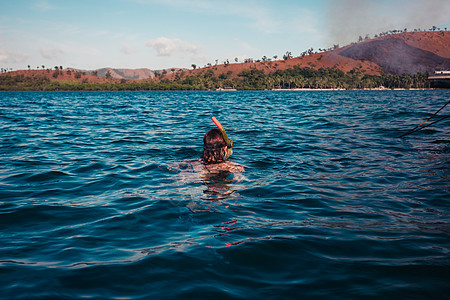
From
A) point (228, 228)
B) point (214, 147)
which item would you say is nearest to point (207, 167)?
point (214, 147)

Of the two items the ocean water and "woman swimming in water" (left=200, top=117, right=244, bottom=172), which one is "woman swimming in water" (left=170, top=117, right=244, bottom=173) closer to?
"woman swimming in water" (left=200, top=117, right=244, bottom=172)

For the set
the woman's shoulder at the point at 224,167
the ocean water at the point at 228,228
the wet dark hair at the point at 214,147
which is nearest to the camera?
the ocean water at the point at 228,228

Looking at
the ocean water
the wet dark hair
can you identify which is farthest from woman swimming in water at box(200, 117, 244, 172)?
the ocean water

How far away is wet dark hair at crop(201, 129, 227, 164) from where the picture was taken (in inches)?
262

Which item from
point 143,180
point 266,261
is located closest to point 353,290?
point 266,261

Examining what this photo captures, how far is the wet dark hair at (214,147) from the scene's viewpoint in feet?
21.8

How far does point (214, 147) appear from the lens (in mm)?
6734

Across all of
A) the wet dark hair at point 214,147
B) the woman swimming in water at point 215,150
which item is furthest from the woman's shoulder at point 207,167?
the wet dark hair at point 214,147

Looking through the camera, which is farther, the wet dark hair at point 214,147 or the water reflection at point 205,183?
the wet dark hair at point 214,147

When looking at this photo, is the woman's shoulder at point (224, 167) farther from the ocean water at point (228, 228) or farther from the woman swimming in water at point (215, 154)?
the ocean water at point (228, 228)

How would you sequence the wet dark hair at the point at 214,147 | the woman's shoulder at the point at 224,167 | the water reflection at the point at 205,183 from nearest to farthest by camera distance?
the water reflection at the point at 205,183
the wet dark hair at the point at 214,147
the woman's shoulder at the point at 224,167

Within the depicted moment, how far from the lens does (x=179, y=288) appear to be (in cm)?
286

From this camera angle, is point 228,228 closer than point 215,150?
Yes

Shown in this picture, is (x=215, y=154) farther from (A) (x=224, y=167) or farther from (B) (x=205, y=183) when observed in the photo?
(B) (x=205, y=183)
